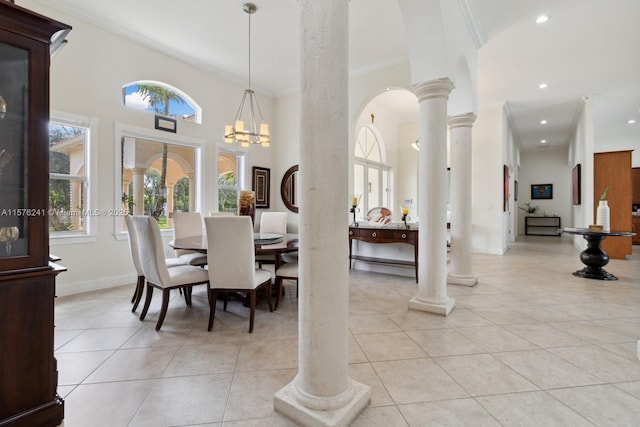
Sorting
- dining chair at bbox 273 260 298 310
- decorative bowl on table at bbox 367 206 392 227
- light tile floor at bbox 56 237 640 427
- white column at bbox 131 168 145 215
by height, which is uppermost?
white column at bbox 131 168 145 215

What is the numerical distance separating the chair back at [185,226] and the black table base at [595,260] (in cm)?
572

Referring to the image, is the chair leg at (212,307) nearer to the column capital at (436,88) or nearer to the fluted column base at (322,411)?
the fluted column base at (322,411)

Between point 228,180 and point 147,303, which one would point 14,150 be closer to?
point 147,303

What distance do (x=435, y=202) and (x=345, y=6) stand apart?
2.00m

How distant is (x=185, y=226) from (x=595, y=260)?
6.01 m

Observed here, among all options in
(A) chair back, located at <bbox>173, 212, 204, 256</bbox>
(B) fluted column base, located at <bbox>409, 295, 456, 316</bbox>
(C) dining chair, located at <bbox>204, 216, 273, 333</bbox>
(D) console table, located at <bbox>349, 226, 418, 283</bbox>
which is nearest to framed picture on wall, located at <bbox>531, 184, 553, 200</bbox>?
(D) console table, located at <bbox>349, 226, 418, 283</bbox>

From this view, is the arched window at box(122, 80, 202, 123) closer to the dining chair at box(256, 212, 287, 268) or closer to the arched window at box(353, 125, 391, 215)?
the dining chair at box(256, 212, 287, 268)

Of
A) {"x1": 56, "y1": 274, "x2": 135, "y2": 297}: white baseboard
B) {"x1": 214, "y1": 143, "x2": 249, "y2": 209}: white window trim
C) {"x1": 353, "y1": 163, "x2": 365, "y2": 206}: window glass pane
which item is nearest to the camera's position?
{"x1": 56, "y1": 274, "x2": 135, "y2": 297}: white baseboard

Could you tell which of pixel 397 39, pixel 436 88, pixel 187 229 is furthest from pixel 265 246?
pixel 397 39

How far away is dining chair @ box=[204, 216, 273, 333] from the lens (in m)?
2.53

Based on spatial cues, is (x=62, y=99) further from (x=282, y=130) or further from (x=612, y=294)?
(x=612, y=294)

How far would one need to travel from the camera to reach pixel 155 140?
455 centimetres

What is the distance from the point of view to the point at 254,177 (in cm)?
610

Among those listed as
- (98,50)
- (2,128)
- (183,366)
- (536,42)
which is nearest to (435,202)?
(183,366)
